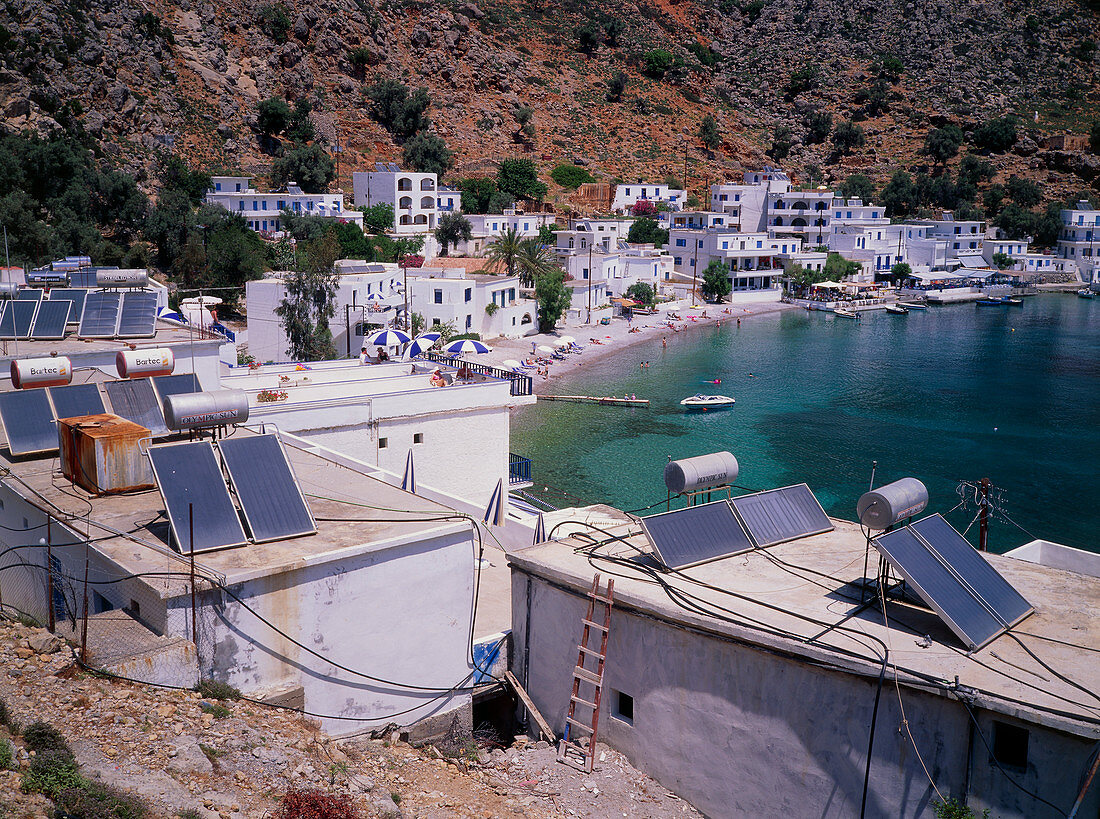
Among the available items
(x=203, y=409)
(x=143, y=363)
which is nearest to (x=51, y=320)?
(x=143, y=363)

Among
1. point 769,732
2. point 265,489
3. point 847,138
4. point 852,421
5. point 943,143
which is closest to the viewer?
point 769,732

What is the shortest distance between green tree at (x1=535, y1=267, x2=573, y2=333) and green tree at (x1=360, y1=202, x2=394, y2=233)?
1887 centimetres

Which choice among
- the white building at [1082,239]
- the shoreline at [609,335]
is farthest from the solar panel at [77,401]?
the white building at [1082,239]

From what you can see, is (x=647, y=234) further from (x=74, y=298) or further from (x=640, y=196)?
(x=74, y=298)

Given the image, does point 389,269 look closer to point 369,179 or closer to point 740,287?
point 369,179

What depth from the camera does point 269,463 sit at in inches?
467

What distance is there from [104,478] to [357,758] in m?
5.53

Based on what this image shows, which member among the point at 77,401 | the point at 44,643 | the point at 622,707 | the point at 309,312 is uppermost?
the point at 77,401

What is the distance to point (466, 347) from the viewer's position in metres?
41.7

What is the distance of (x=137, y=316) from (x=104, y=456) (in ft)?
33.5

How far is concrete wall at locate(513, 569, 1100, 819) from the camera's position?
8.46 meters

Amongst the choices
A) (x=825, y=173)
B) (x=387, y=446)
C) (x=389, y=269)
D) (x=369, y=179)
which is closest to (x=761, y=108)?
(x=825, y=173)

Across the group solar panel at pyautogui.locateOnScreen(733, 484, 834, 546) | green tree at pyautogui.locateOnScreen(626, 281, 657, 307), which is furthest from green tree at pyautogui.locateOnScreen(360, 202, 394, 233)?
solar panel at pyautogui.locateOnScreen(733, 484, 834, 546)

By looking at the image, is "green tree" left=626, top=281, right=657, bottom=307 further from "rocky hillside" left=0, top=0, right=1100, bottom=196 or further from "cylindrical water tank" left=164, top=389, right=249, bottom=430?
"cylindrical water tank" left=164, top=389, right=249, bottom=430
